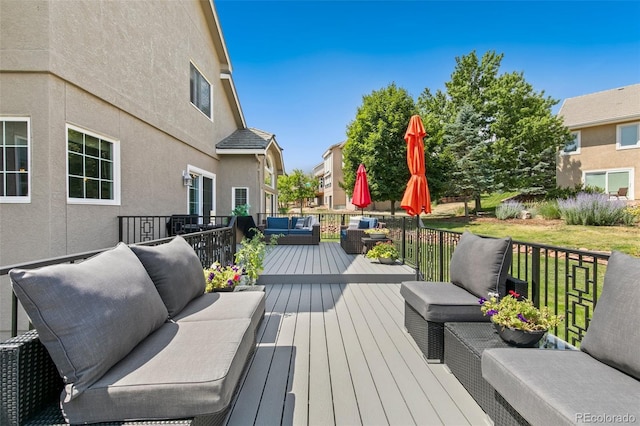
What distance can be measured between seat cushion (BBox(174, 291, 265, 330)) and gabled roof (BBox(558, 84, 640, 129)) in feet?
72.7

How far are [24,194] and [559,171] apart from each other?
24.6m

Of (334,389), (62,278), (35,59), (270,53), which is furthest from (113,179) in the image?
(270,53)

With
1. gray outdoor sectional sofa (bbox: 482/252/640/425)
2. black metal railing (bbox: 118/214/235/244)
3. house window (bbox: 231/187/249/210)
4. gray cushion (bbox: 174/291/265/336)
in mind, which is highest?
house window (bbox: 231/187/249/210)

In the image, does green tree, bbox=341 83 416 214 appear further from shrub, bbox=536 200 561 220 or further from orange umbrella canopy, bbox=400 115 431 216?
orange umbrella canopy, bbox=400 115 431 216

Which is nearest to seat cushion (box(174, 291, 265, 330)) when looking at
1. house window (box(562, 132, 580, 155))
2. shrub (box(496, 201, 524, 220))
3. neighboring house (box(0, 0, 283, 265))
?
neighboring house (box(0, 0, 283, 265))

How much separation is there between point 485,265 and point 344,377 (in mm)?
1527

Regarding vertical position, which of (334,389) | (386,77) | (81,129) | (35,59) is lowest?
(334,389)

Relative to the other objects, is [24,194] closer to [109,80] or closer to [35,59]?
[35,59]

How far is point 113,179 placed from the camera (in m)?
5.35

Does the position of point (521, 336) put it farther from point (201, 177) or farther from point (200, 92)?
point (200, 92)

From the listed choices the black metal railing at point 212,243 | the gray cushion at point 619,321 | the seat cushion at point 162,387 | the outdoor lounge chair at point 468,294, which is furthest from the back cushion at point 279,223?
the gray cushion at point 619,321

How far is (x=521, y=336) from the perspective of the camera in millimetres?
1972

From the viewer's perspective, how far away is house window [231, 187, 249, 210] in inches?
419

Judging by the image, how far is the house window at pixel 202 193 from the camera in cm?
868
